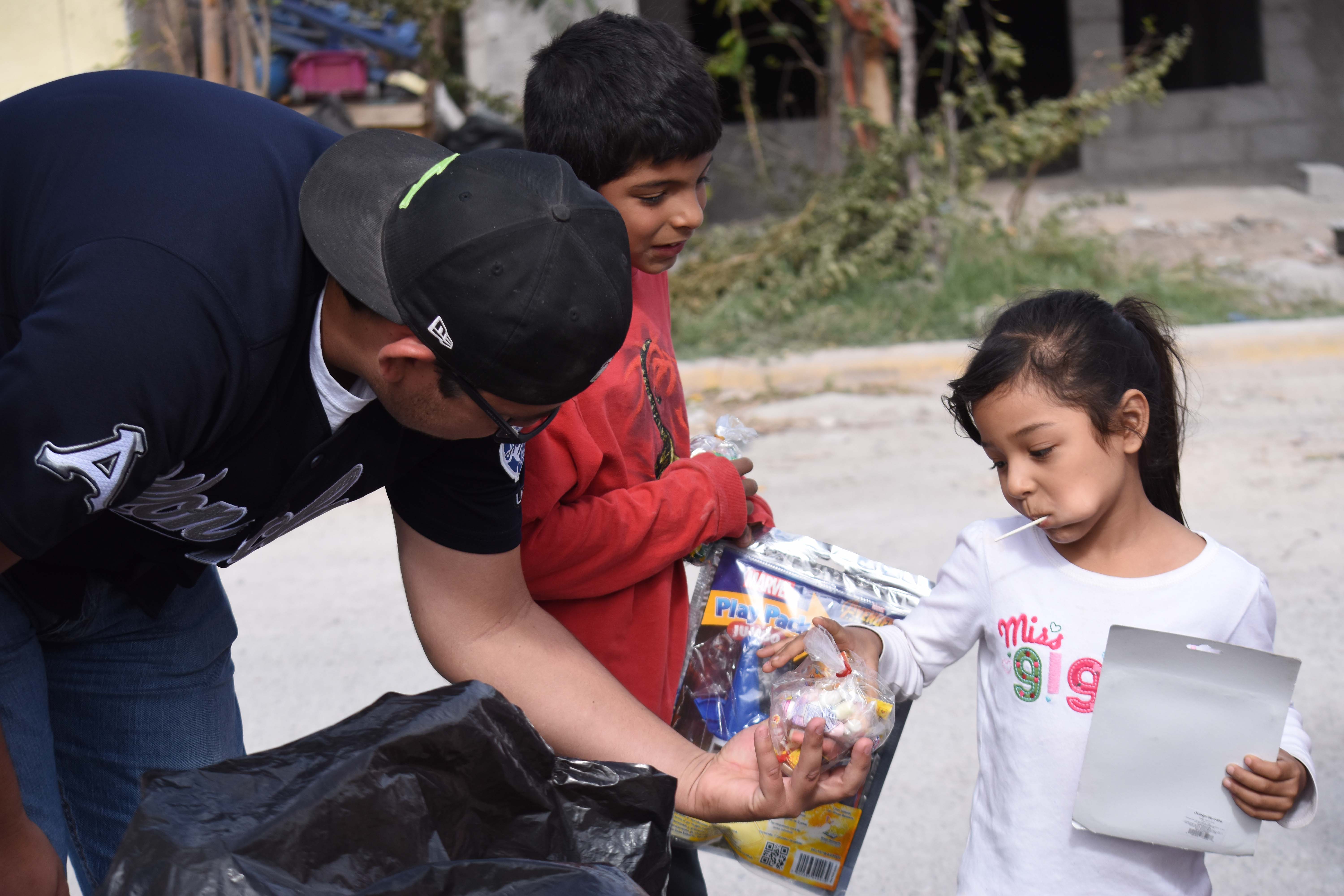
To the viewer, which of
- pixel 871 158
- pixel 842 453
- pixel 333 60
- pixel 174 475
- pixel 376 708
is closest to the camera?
pixel 376 708

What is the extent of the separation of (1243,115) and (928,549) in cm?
858

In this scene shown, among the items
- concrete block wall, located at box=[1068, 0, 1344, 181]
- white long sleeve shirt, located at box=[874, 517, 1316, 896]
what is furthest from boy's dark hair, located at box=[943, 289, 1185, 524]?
concrete block wall, located at box=[1068, 0, 1344, 181]

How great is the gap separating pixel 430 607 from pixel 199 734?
0.49 m

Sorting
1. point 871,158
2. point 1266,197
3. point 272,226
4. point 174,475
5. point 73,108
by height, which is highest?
point 73,108

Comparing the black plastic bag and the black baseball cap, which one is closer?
the black plastic bag

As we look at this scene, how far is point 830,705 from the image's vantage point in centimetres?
165

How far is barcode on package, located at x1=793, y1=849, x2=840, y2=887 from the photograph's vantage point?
1.91 meters

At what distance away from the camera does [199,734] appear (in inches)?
77.6

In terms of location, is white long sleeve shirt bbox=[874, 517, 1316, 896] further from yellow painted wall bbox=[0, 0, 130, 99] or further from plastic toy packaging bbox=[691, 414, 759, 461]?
yellow painted wall bbox=[0, 0, 130, 99]

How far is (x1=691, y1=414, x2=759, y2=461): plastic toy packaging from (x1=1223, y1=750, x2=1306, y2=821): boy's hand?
999 mm

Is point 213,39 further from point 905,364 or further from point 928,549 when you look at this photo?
point 928,549

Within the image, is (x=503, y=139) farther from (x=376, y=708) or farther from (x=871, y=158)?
(x=376, y=708)

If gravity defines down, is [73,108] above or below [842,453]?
above

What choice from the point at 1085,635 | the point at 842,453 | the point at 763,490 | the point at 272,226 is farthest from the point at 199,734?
the point at 842,453
